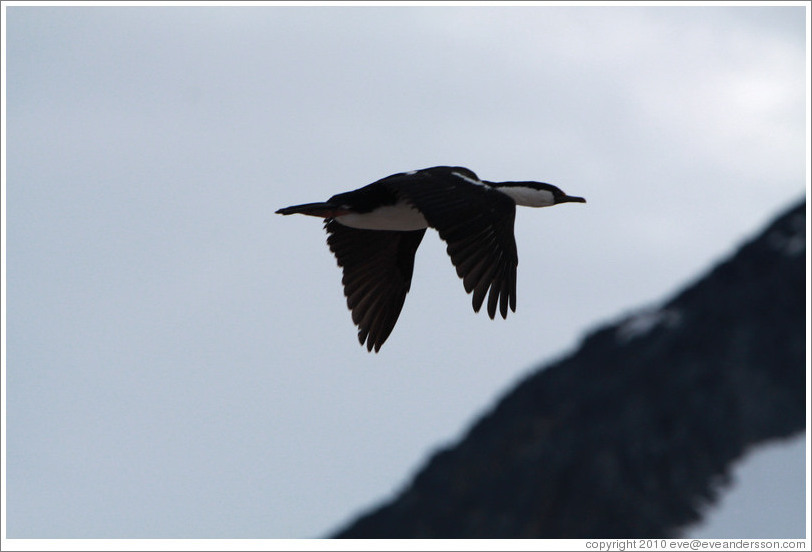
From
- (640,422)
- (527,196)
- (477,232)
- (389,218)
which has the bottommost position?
(640,422)

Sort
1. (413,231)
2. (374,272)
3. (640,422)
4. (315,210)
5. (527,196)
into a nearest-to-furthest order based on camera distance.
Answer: (315,210)
(527,196)
(374,272)
(413,231)
(640,422)

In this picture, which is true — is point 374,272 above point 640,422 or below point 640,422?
above

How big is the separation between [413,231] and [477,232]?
2373 mm

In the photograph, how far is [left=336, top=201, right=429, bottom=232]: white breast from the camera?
11383mm

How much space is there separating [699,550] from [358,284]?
11.4ft

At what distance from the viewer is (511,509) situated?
127 ft

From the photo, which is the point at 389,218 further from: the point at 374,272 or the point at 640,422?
the point at 640,422

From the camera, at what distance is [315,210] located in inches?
444

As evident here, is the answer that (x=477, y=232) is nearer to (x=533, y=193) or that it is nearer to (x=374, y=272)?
(x=533, y=193)

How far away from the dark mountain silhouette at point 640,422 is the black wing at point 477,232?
24014 millimetres

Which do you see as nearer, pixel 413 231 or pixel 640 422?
pixel 413 231

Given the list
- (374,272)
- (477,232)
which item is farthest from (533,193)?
(477,232)

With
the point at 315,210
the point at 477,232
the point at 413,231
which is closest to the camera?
the point at 477,232

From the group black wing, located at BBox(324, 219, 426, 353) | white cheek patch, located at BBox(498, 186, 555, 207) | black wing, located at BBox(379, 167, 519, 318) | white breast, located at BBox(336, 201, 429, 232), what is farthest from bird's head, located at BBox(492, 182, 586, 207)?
black wing, located at BBox(379, 167, 519, 318)
